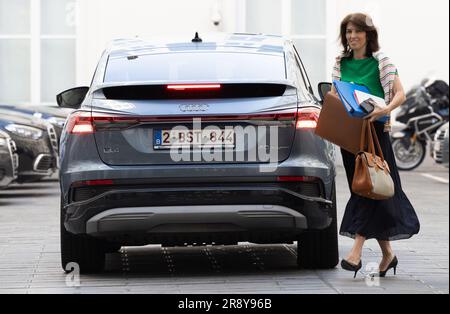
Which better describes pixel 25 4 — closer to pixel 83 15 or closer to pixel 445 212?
pixel 83 15

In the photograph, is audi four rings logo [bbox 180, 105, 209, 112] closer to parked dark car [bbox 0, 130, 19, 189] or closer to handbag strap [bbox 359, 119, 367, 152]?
handbag strap [bbox 359, 119, 367, 152]

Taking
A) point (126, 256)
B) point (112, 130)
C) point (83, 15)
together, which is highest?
point (83, 15)

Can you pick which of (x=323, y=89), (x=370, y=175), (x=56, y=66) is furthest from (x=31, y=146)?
(x=370, y=175)

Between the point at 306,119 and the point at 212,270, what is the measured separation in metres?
1.32

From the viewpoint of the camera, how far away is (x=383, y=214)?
8562 millimetres

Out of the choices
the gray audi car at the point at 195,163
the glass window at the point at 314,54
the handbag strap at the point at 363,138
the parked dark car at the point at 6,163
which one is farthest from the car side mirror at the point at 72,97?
the glass window at the point at 314,54

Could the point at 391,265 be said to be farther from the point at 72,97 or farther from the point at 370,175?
the point at 72,97

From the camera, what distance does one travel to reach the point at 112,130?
8.50m

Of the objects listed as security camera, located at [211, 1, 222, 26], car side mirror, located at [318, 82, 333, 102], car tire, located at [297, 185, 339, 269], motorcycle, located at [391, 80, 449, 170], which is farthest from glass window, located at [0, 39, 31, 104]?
car tire, located at [297, 185, 339, 269]

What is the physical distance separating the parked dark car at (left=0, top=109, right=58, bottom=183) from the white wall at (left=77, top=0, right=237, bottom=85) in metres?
7.53

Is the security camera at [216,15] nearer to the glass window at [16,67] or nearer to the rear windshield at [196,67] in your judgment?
the glass window at [16,67]

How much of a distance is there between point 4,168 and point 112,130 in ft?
26.1
